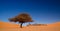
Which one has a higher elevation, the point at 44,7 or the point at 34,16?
the point at 44,7

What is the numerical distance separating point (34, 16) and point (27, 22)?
181 millimetres

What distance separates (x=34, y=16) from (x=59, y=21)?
49 cm

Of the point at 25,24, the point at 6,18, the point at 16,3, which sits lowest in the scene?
the point at 25,24

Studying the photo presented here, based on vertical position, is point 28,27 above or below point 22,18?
below

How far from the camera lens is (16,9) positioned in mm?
2115

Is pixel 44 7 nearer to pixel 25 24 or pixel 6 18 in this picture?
pixel 25 24

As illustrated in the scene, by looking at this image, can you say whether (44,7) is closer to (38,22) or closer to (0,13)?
(38,22)

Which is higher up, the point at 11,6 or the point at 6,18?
the point at 11,6

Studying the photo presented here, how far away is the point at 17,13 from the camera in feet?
6.88

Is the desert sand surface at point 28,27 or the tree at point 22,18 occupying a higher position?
the tree at point 22,18

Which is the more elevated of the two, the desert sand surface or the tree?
the tree

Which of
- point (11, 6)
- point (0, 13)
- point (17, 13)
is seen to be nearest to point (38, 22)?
point (17, 13)

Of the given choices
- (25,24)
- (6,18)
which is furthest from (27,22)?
(6,18)

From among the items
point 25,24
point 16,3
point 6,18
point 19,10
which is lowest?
point 25,24
